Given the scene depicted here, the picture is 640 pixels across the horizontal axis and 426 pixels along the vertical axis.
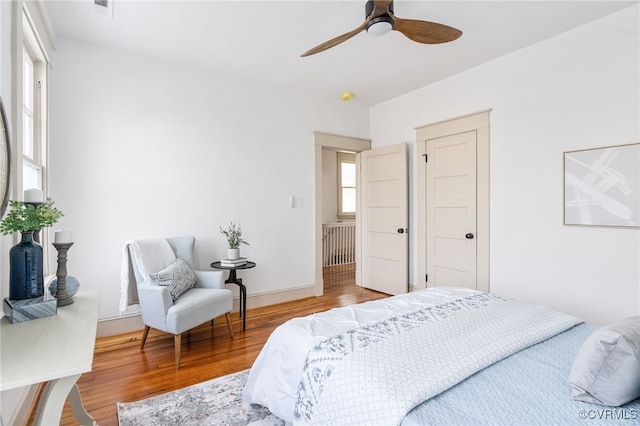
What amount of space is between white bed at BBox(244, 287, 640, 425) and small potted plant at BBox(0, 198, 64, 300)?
1.14m

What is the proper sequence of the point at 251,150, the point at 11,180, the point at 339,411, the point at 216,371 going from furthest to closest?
the point at 251,150
the point at 216,371
the point at 11,180
the point at 339,411

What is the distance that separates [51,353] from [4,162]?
1021mm

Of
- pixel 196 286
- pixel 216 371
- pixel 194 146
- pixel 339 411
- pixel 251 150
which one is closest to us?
pixel 339 411

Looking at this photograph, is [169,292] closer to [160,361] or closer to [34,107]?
[160,361]

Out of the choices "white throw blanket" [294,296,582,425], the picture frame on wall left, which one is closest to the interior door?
"white throw blanket" [294,296,582,425]

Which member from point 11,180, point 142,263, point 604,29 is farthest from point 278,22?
point 604,29

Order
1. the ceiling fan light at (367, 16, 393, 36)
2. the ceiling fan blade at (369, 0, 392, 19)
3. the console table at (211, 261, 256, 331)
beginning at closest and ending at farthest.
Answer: the ceiling fan blade at (369, 0, 392, 19), the ceiling fan light at (367, 16, 393, 36), the console table at (211, 261, 256, 331)

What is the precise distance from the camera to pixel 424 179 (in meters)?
3.98

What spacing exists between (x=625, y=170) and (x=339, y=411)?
279 centimetres

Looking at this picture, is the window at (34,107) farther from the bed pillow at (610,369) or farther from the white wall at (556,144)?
the white wall at (556,144)

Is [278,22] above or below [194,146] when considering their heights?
above

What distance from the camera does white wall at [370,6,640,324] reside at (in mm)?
2479

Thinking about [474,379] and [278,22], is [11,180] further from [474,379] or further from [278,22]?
[474,379]

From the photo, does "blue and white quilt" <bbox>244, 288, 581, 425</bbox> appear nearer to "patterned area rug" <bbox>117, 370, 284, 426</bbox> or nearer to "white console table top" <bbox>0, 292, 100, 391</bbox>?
"patterned area rug" <bbox>117, 370, 284, 426</bbox>
